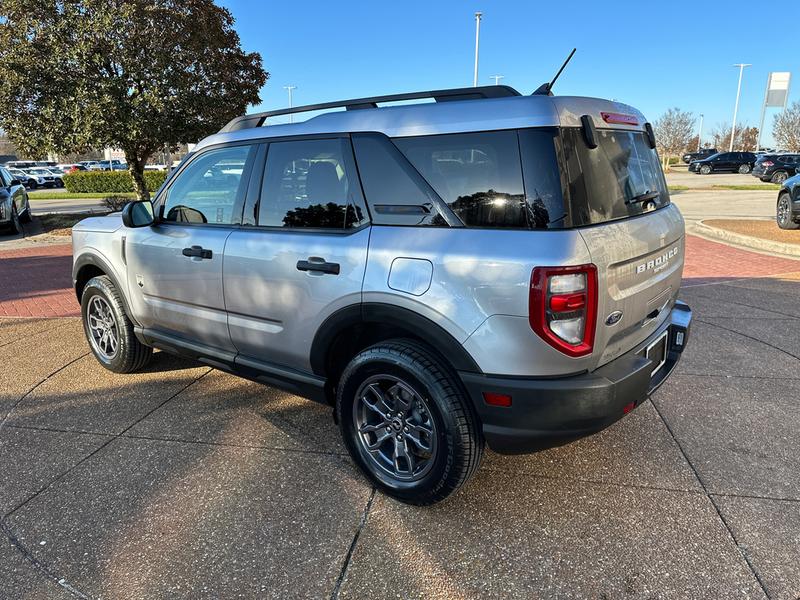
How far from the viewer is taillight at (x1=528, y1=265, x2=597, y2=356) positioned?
2232 mm

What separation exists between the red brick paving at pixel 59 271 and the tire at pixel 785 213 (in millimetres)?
1728

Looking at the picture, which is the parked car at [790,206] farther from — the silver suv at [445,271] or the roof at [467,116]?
the roof at [467,116]

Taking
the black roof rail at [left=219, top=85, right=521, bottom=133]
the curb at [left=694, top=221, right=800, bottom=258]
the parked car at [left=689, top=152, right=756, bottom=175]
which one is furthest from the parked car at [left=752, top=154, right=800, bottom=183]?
the black roof rail at [left=219, top=85, right=521, bottom=133]

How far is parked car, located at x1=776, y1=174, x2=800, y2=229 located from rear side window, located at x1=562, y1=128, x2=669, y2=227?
10.3 m

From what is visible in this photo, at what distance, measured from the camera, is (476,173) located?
97.7 inches

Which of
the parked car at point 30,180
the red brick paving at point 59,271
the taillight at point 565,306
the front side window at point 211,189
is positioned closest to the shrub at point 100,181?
the parked car at point 30,180

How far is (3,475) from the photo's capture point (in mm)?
3148

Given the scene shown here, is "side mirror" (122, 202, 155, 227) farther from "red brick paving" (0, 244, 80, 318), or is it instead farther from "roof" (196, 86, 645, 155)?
"red brick paving" (0, 244, 80, 318)

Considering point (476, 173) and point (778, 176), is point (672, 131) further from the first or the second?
point (476, 173)

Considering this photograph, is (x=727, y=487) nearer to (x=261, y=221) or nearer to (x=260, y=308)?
(x=260, y=308)

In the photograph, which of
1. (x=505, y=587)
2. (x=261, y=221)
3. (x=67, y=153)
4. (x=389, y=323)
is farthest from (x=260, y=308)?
(x=67, y=153)

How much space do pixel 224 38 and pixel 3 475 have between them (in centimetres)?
1273

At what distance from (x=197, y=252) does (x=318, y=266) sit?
3.50 ft

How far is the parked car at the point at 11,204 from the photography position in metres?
13.0
